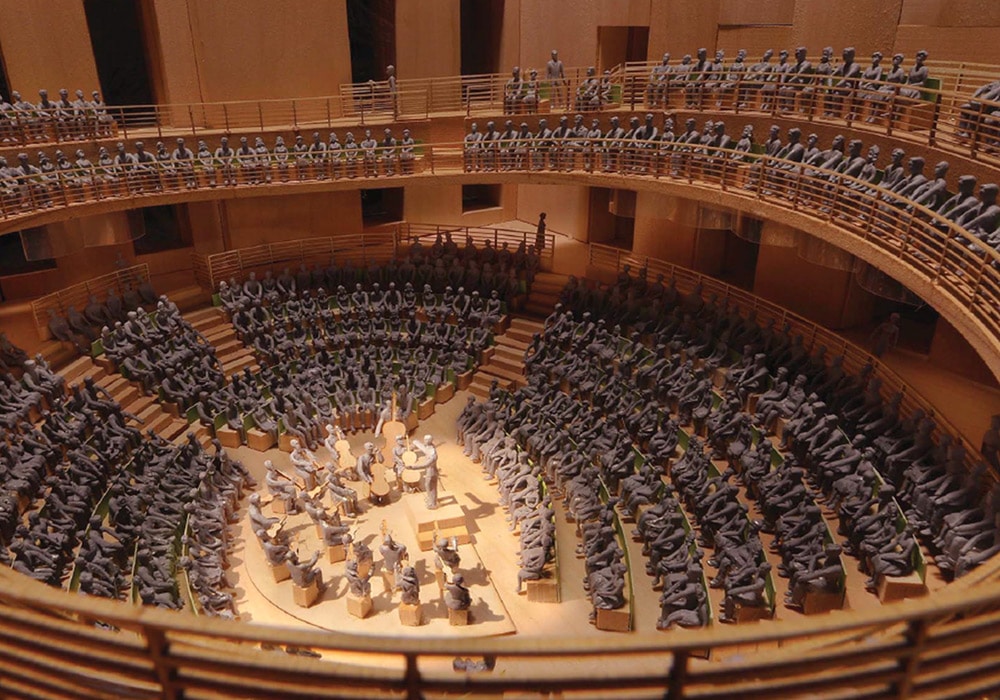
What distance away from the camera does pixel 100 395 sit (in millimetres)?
15203

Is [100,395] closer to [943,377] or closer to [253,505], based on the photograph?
[253,505]

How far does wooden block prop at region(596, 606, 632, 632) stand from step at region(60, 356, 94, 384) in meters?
12.0

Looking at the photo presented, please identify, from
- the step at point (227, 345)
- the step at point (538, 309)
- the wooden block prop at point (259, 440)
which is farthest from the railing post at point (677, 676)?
the step at point (227, 345)

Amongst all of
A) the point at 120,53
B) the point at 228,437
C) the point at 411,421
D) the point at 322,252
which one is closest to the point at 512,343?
the point at 411,421

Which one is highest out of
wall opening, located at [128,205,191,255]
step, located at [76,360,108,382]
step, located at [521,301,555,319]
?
wall opening, located at [128,205,191,255]

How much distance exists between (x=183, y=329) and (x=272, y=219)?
221 inches

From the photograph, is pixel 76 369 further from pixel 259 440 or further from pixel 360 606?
pixel 360 606

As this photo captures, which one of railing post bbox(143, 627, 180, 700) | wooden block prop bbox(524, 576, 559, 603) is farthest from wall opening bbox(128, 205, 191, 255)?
railing post bbox(143, 627, 180, 700)

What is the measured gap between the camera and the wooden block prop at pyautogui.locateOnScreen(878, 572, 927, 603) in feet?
30.2

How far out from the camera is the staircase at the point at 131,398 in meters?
15.2

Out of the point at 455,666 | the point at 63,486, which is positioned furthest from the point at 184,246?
the point at 455,666

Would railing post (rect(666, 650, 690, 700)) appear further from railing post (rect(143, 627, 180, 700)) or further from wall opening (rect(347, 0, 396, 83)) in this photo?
wall opening (rect(347, 0, 396, 83))

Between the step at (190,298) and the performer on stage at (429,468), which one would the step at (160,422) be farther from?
the performer on stage at (429,468)

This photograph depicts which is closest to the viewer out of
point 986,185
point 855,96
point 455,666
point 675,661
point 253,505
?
point 675,661
